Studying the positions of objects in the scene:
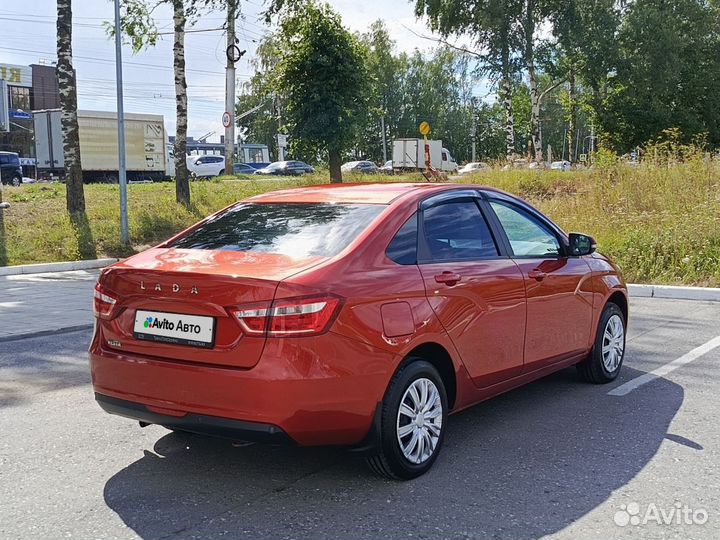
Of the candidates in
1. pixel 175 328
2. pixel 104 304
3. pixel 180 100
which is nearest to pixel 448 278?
pixel 175 328

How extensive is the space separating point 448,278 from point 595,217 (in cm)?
1164

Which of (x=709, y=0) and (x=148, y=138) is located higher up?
(x=709, y=0)

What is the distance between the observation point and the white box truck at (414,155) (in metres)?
41.4

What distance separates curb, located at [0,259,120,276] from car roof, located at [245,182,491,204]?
35.6ft

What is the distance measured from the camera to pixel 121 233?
55.2 ft

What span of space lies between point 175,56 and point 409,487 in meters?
18.9

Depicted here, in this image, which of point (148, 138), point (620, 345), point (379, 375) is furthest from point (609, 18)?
point (379, 375)

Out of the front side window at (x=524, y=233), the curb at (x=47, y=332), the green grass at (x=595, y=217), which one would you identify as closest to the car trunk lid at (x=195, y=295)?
the front side window at (x=524, y=233)

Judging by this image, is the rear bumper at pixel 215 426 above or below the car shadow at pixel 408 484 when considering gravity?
above

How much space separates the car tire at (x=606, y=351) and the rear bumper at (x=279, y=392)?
272 cm

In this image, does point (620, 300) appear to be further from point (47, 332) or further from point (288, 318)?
point (47, 332)

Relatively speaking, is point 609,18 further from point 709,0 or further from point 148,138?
point 148,138

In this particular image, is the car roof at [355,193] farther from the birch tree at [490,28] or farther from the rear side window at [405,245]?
the birch tree at [490,28]

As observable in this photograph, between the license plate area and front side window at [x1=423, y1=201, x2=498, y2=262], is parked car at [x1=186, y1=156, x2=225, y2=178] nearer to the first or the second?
front side window at [x1=423, y1=201, x2=498, y2=262]
